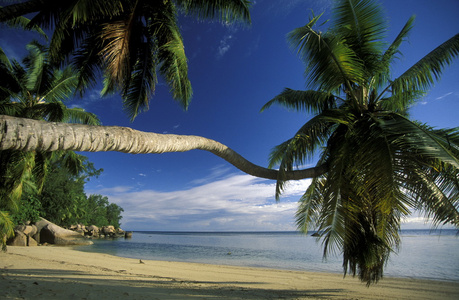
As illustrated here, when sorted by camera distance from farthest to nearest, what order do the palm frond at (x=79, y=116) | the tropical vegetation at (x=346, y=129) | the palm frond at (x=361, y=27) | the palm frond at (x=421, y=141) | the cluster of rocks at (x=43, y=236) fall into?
the cluster of rocks at (x=43, y=236) → the palm frond at (x=79, y=116) → the palm frond at (x=361, y=27) → the tropical vegetation at (x=346, y=129) → the palm frond at (x=421, y=141)

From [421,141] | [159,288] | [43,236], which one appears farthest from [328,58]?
[43,236]

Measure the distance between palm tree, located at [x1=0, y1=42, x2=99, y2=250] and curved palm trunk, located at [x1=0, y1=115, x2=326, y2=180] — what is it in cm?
743

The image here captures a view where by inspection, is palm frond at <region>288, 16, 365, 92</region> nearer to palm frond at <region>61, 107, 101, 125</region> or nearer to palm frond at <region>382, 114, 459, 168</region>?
palm frond at <region>382, 114, 459, 168</region>

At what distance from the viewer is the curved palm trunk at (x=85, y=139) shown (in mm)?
2555

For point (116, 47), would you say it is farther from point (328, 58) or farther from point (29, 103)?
point (29, 103)

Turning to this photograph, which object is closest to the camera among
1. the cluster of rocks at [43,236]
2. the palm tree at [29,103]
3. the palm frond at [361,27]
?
the palm frond at [361,27]

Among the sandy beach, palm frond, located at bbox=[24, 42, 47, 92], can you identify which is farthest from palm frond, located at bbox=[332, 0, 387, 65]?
palm frond, located at bbox=[24, 42, 47, 92]

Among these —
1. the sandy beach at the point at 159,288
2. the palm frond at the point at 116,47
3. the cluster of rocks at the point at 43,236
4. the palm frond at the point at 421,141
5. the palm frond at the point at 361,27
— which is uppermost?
the palm frond at the point at 361,27

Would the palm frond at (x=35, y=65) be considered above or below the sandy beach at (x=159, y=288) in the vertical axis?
above

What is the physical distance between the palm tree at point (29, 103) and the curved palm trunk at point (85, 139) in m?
7.43

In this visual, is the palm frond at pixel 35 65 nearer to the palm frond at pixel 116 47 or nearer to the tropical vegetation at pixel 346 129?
the tropical vegetation at pixel 346 129

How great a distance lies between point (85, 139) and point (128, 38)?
336 cm

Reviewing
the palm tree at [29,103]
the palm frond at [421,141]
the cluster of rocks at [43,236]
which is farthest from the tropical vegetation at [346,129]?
the cluster of rocks at [43,236]

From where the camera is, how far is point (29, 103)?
9.78m
